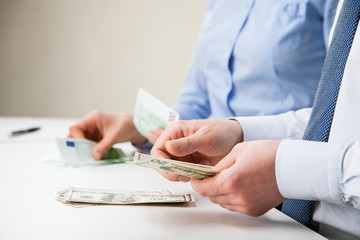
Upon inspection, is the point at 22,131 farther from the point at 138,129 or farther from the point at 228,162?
the point at 228,162

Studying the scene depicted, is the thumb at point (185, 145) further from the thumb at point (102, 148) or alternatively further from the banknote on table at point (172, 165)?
the thumb at point (102, 148)

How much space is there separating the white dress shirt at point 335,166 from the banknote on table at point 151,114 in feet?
1.51

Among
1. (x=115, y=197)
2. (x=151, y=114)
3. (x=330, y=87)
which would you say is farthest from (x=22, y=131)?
(x=330, y=87)

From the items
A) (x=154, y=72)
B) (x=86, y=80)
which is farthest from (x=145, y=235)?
(x=86, y=80)

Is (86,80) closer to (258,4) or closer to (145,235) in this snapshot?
(258,4)

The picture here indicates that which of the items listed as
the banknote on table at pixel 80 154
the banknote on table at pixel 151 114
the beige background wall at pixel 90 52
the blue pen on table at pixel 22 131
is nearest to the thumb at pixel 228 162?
the banknote on table at pixel 151 114

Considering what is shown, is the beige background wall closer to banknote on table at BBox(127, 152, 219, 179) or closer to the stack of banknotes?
the stack of banknotes

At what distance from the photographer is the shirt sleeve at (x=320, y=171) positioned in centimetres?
52

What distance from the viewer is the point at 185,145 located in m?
0.69

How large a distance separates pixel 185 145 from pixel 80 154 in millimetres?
474

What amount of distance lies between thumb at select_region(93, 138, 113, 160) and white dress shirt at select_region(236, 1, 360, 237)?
641 mm

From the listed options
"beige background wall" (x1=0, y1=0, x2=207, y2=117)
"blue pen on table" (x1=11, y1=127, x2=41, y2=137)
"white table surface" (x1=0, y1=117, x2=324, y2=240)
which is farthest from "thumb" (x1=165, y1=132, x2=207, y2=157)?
"beige background wall" (x1=0, y1=0, x2=207, y2=117)

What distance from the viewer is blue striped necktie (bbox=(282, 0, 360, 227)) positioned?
635 millimetres

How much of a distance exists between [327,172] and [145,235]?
281mm
